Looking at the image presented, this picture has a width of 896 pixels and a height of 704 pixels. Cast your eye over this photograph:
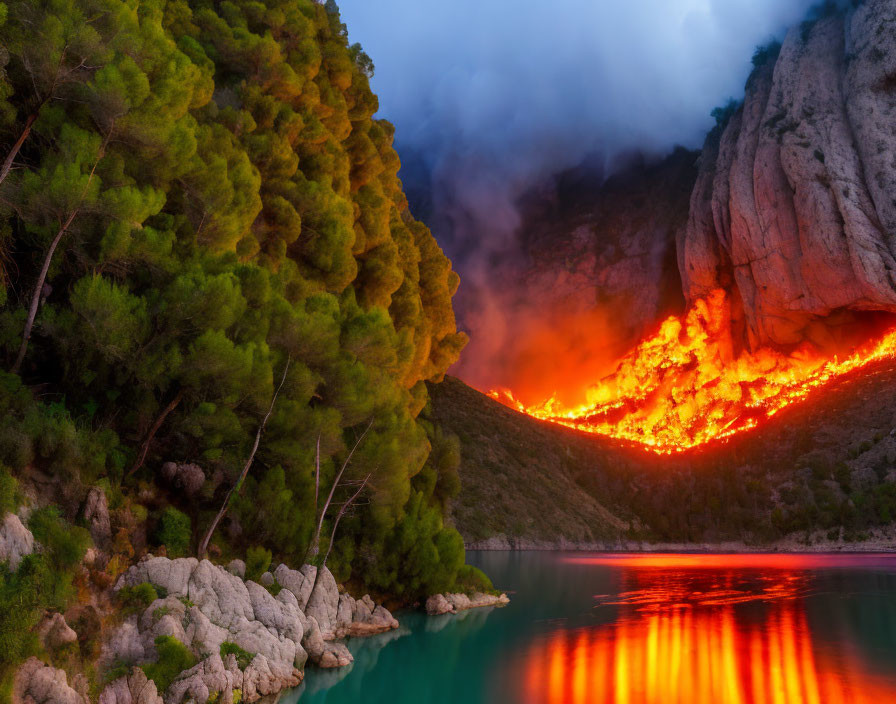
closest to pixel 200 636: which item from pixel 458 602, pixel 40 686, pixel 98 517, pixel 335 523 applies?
pixel 98 517

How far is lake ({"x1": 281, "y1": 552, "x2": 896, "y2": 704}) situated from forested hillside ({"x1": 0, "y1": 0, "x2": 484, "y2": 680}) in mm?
3266

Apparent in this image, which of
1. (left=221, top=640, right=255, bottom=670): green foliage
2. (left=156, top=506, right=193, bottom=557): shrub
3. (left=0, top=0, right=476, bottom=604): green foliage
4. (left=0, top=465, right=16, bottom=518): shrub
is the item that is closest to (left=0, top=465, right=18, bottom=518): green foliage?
(left=0, top=465, right=16, bottom=518): shrub

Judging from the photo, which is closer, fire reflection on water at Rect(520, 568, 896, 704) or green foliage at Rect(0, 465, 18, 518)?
green foliage at Rect(0, 465, 18, 518)

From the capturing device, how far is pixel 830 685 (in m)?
13.0

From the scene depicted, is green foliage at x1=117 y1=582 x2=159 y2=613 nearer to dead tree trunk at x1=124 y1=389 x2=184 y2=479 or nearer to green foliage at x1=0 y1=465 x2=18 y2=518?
green foliage at x1=0 y1=465 x2=18 y2=518

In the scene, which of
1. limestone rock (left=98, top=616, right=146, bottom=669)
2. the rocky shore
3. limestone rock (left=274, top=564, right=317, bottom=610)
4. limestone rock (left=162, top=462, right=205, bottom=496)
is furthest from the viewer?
limestone rock (left=274, top=564, right=317, bottom=610)

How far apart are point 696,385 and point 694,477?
22953mm

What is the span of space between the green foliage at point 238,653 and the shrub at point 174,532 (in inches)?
79.0

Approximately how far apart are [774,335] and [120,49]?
88.5 metres

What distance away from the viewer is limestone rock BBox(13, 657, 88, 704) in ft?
26.2

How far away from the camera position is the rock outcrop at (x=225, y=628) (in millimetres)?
10188

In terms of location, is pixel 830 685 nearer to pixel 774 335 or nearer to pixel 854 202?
pixel 854 202

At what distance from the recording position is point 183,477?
14438 millimetres

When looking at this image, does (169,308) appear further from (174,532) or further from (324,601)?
(324,601)
